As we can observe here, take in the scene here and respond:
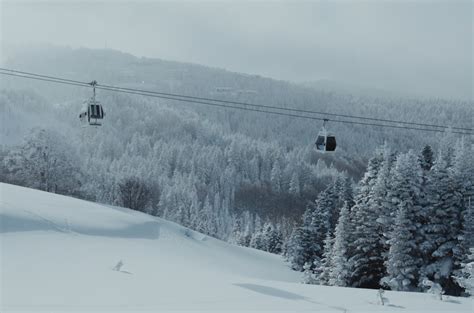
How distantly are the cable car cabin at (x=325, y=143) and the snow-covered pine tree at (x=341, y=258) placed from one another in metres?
15.7

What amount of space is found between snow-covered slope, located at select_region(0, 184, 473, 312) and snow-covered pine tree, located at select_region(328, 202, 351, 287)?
34.3ft

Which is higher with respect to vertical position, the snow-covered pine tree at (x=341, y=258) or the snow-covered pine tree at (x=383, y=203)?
the snow-covered pine tree at (x=383, y=203)

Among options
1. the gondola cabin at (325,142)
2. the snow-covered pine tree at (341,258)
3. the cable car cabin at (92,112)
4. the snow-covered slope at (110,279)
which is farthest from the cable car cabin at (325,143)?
the snow-covered pine tree at (341,258)

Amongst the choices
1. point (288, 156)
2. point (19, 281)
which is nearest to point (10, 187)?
point (19, 281)

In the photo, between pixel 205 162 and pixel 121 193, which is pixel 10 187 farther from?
pixel 205 162

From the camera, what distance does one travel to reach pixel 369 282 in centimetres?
3456

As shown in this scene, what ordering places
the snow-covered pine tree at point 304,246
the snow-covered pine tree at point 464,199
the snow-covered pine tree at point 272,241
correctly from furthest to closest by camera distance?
the snow-covered pine tree at point 272,241 → the snow-covered pine tree at point 304,246 → the snow-covered pine tree at point 464,199

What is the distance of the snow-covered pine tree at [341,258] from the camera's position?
33.3m

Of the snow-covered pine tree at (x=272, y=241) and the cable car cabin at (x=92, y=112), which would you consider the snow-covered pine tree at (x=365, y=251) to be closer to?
the cable car cabin at (x=92, y=112)

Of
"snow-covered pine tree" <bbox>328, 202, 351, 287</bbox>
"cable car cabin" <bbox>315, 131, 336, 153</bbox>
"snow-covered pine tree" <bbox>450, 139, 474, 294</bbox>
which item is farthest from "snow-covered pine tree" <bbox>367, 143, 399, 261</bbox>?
"cable car cabin" <bbox>315, 131, 336, 153</bbox>

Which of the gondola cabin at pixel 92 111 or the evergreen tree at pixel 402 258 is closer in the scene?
the gondola cabin at pixel 92 111

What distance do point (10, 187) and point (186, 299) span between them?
744 inches

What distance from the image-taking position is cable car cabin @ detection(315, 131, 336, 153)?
65.3 ft

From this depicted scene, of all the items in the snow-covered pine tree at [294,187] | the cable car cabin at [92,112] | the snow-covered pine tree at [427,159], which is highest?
the cable car cabin at [92,112]
